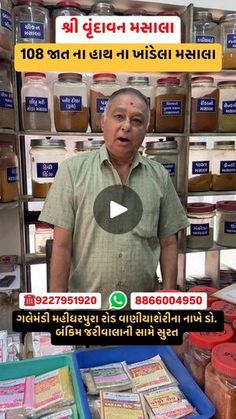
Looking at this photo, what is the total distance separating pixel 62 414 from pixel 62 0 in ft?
2.53

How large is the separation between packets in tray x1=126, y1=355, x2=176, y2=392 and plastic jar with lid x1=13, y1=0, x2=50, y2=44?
1.91 ft

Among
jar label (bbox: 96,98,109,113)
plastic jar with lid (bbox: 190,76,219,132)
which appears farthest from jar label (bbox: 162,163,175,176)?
jar label (bbox: 96,98,109,113)

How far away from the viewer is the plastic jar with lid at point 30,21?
0.64 meters

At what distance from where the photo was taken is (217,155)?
33.3 inches

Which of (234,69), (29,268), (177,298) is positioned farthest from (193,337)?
(234,69)

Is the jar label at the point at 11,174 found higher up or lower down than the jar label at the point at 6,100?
lower down

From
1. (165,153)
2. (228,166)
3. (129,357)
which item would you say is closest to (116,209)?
(129,357)

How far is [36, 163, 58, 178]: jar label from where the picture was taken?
73 centimetres

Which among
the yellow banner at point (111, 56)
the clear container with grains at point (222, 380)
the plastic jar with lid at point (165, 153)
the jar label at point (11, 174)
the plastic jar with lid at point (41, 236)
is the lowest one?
the plastic jar with lid at point (41, 236)

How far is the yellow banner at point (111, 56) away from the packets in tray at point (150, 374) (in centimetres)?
26

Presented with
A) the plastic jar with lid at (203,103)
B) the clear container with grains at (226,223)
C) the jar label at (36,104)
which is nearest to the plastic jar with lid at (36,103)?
the jar label at (36,104)

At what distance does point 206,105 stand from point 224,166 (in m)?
0.16

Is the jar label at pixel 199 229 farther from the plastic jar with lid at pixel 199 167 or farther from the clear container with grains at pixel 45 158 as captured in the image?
the clear container with grains at pixel 45 158

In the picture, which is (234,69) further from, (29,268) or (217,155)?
(29,268)
